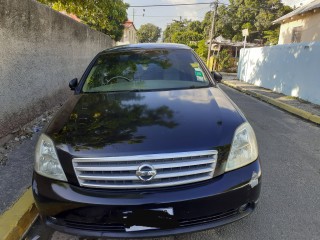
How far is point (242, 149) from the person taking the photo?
7.13ft

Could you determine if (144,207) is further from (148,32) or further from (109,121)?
(148,32)

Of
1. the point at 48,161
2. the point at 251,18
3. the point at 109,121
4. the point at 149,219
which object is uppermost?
the point at 251,18

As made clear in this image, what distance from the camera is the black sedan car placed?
192 centimetres

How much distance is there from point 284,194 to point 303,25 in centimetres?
1575

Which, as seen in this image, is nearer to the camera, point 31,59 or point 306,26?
point 31,59

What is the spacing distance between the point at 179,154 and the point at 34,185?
1.17 metres

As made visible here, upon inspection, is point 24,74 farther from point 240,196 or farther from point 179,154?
point 240,196

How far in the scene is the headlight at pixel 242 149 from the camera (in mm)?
2097

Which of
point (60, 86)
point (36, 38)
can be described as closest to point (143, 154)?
point (36, 38)

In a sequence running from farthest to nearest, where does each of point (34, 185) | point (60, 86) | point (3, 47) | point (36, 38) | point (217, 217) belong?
point (60, 86), point (36, 38), point (3, 47), point (34, 185), point (217, 217)

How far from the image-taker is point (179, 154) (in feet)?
6.37

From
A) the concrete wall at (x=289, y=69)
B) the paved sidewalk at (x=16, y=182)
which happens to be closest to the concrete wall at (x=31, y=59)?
the paved sidewalk at (x=16, y=182)

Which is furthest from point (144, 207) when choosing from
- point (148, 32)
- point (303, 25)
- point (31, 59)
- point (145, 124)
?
point (148, 32)

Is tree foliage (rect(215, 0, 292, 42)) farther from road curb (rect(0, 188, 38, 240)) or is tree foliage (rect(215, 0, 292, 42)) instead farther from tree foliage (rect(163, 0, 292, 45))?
road curb (rect(0, 188, 38, 240))
